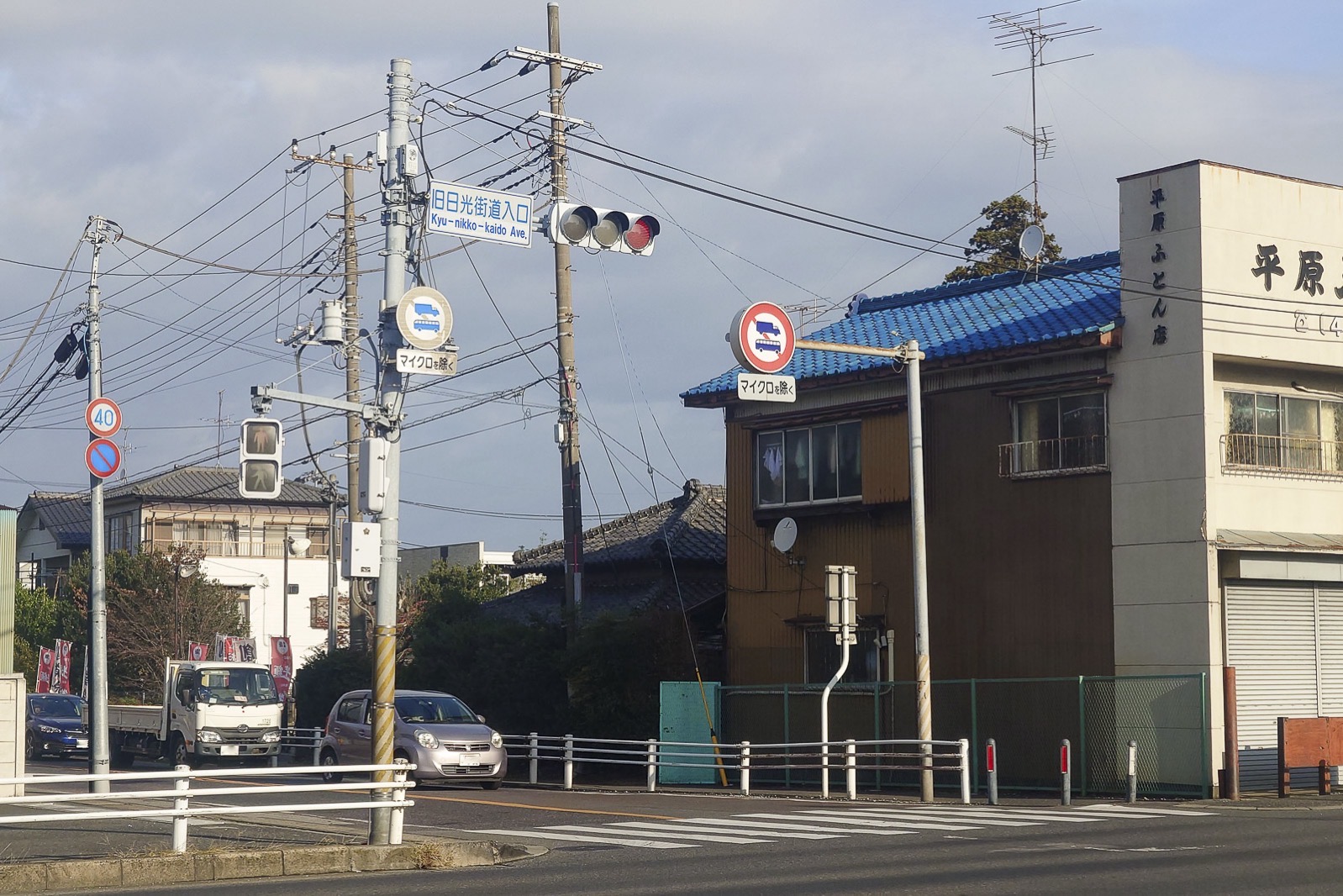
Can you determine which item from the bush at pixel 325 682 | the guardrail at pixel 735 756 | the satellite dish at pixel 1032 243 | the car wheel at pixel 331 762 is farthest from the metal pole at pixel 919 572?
the bush at pixel 325 682

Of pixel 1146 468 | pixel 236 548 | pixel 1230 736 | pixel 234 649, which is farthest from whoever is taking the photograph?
pixel 236 548

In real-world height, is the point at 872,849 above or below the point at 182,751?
above

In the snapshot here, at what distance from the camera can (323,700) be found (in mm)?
39562

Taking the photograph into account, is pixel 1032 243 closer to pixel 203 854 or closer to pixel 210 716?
pixel 210 716

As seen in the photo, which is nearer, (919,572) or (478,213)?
(478,213)

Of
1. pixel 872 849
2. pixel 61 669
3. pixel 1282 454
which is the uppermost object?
pixel 1282 454

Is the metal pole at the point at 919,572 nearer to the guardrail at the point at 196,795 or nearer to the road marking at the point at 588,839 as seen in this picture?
the road marking at the point at 588,839

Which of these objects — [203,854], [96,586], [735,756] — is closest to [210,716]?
[96,586]

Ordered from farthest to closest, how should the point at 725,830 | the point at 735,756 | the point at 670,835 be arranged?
the point at 735,756 → the point at 725,830 → the point at 670,835

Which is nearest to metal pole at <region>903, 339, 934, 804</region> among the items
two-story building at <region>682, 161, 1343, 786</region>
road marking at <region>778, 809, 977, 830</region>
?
road marking at <region>778, 809, 977, 830</region>

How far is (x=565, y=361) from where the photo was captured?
30359 millimetres

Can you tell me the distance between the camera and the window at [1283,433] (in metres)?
25.4

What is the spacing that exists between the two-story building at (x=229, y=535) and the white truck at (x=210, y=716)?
3781cm

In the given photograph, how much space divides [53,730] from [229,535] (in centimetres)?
3649
